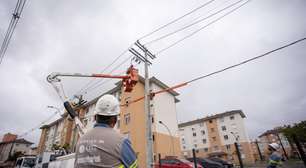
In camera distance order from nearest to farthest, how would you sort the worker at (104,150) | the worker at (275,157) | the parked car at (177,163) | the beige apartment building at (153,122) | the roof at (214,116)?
the worker at (104,150) < the worker at (275,157) < the parked car at (177,163) < the beige apartment building at (153,122) < the roof at (214,116)

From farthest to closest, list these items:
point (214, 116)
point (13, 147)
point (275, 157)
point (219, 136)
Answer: point (13, 147), point (214, 116), point (219, 136), point (275, 157)

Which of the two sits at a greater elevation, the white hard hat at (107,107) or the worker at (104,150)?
the white hard hat at (107,107)

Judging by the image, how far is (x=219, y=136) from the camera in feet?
152

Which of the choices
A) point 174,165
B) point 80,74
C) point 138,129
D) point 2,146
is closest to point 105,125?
point 80,74

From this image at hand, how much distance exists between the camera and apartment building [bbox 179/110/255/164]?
41078mm

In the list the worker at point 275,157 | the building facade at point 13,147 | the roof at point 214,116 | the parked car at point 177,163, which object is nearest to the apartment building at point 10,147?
the building facade at point 13,147

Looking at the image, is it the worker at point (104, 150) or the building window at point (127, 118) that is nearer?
the worker at point (104, 150)

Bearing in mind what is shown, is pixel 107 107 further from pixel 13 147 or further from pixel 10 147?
pixel 13 147

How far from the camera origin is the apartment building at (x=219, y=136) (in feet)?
135

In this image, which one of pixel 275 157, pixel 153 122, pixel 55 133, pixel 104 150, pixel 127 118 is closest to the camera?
pixel 104 150

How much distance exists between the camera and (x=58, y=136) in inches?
1623

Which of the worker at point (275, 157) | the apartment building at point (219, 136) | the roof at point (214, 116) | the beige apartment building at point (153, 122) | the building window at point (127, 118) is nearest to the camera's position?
the worker at point (275, 157)

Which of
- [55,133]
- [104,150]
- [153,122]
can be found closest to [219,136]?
[153,122]

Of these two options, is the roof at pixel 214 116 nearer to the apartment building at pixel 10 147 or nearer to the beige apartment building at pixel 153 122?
the beige apartment building at pixel 153 122
